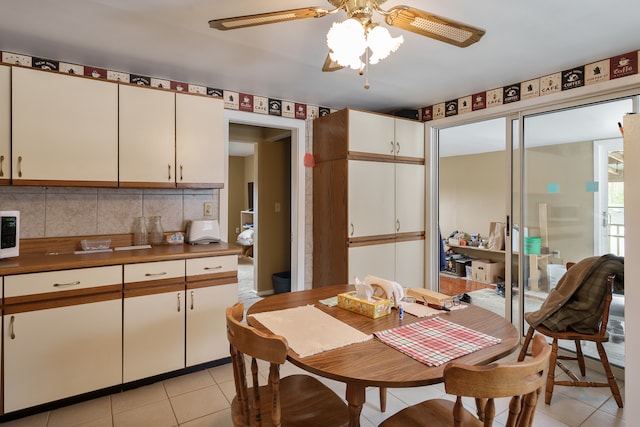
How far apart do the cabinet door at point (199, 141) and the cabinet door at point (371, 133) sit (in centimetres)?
123

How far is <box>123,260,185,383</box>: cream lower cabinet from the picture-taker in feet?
7.54

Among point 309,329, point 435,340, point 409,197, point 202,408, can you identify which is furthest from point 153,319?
point 409,197

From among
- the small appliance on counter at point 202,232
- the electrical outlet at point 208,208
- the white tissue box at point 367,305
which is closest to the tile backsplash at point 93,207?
the electrical outlet at point 208,208

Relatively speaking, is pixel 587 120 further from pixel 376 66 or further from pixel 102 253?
pixel 102 253

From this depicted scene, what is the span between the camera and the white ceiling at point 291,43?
6.11 feet

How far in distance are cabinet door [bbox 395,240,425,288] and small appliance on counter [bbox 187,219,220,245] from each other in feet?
6.15

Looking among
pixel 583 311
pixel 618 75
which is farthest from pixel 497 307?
pixel 618 75

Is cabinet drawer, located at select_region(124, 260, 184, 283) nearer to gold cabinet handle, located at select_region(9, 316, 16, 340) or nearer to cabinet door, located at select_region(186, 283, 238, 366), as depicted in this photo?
cabinet door, located at select_region(186, 283, 238, 366)

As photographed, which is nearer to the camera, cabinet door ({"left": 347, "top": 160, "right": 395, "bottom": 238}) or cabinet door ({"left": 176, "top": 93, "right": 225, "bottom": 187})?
cabinet door ({"left": 176, "top": 93, "right": 225, "bottom": 187})

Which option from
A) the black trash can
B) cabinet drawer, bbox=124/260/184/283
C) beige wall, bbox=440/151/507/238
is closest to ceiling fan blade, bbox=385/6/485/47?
cabinet drawer, bbox=124/260/184/283

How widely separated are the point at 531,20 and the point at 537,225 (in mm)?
1788

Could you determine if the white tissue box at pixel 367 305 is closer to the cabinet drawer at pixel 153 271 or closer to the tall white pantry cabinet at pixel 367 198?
the cabinet drawer at pixel 153 271

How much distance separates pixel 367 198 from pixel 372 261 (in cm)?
64

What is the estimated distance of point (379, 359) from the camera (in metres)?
1.22
